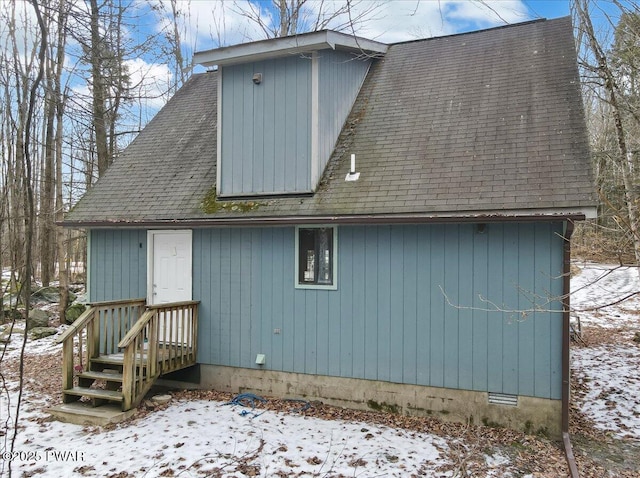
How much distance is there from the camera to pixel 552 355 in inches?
215

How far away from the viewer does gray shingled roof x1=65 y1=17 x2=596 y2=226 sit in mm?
5897

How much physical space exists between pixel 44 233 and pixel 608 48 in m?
17.7

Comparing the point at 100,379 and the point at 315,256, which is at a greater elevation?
the point at 315,256

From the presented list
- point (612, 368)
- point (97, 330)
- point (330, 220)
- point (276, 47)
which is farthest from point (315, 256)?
point (612, 368)

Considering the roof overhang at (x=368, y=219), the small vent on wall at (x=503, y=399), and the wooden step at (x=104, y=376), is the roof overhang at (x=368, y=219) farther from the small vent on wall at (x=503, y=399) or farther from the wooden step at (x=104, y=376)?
the wooden step at (x=104, y=376)

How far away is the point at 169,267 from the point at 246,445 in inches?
134

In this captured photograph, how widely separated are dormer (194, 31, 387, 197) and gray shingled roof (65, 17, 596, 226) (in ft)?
1.08

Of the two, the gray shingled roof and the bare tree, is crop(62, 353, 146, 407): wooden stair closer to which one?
the gray shingled roof

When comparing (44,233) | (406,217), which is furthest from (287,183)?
(44,233)

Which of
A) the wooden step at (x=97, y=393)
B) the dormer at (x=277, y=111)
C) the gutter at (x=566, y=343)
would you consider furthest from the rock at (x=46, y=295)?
the gutter at (x=566, y=343)

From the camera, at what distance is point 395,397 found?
20.2ft

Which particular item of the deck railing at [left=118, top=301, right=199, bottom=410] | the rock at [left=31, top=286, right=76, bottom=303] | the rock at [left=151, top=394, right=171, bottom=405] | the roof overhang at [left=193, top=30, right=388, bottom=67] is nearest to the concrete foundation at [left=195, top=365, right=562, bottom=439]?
the deck railing at [left=118, top=301, right=199, bottom=410]

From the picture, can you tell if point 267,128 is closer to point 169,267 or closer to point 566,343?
point 169,267

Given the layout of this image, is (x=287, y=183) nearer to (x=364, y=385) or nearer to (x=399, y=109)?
(x=399, y=109)
